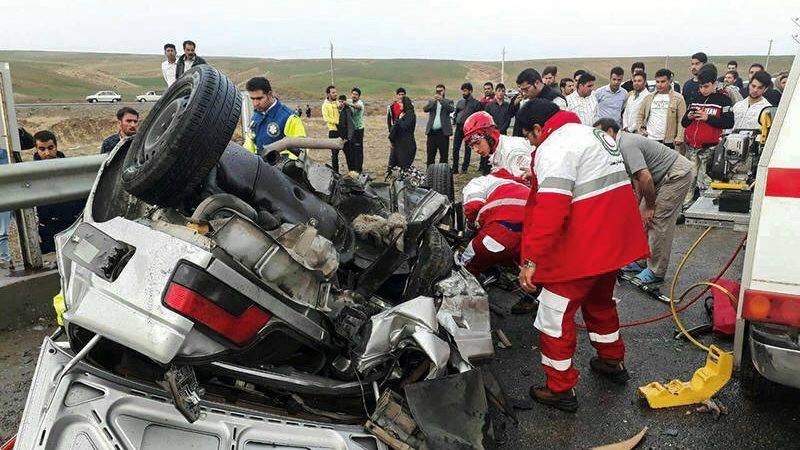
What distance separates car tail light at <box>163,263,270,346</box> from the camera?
1806mm

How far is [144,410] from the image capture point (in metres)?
1.79

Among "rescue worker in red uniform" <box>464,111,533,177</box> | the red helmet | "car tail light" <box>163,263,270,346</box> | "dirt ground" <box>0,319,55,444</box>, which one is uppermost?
the red helmet

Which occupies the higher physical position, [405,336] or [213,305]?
[213,305]

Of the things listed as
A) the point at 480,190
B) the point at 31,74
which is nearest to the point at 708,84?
the point at 480,190

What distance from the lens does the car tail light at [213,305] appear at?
5.92 feet

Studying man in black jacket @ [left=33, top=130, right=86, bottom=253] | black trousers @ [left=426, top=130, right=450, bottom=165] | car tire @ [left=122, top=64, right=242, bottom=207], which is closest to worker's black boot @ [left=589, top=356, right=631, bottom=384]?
car tire @ [left=122, top=64, right=242, bottom=207]

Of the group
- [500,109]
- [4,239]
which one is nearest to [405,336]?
[4,239]

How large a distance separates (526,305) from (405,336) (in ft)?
6.74

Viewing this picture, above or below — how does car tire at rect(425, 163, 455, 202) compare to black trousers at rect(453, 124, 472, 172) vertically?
above

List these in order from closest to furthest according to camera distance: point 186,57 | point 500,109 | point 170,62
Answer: point 186,57, point 170,62, point 500,109

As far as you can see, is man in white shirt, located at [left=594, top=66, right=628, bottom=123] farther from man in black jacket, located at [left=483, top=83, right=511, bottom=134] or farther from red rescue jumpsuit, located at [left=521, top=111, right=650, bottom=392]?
red rescue jumpsuit, located at [left=521, top=111, right=650, bottom=392]

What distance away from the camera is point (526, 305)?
4.13 m

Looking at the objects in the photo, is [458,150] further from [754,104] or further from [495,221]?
[495,221]

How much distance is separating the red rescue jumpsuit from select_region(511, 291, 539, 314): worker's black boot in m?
1.09
